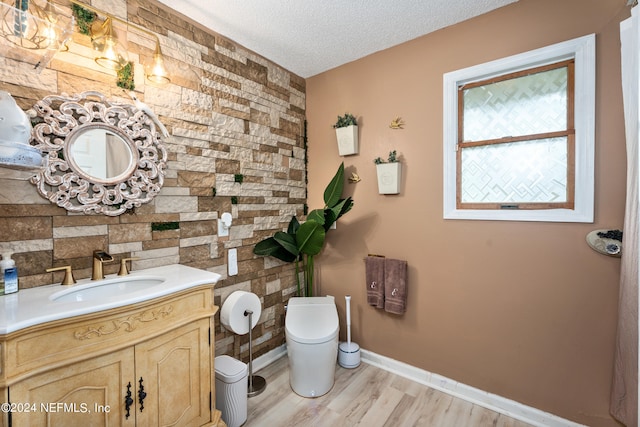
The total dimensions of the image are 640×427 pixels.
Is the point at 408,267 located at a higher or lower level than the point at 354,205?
lower

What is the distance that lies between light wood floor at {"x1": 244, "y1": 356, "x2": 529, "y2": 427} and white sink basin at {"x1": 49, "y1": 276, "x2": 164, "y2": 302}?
1.09 metres

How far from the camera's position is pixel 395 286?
2.19m

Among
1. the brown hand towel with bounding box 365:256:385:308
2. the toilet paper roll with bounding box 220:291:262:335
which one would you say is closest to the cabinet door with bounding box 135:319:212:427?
the toilet paper roll with bounding box 220:291:262:335

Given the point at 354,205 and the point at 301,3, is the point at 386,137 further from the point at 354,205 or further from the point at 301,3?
the point at 301,3

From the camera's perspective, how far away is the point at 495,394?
6.17ft

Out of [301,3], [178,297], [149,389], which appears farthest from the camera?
[301,3]

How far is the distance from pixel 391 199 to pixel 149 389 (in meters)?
1.89

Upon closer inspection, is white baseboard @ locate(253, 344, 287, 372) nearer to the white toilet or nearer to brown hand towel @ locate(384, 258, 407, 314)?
the white toilet

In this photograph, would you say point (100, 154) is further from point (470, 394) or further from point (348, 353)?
point (470, 394)

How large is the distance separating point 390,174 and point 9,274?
7.08 ft

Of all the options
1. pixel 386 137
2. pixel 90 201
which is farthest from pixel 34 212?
pixel 386 137

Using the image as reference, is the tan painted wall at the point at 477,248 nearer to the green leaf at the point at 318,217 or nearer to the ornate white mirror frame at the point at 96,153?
the green leaf at the point at 318,217

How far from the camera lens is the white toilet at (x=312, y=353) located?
194cm

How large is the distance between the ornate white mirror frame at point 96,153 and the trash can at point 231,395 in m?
1.13
